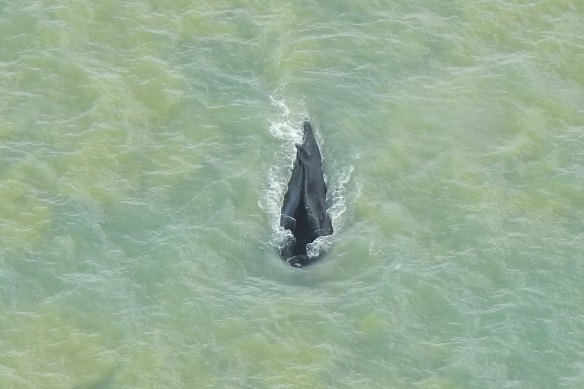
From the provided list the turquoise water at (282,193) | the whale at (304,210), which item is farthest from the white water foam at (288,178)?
the whale at (304,210)

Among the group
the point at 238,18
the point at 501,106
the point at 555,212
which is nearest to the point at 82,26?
the point at 238,18

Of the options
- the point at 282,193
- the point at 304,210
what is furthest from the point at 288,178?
the point at 304,210

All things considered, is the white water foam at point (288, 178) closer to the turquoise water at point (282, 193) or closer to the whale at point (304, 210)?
the turquoise water at point (282, 193)

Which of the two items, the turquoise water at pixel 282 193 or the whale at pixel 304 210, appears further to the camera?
the whale at pixel 304 210

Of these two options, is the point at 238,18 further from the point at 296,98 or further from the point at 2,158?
the point at 2,158

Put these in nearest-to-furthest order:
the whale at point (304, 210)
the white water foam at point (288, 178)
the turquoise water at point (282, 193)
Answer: the turquoise water at point (282, 193)
the whale at point (304, 210)
the white water foam at point (288, 178)
